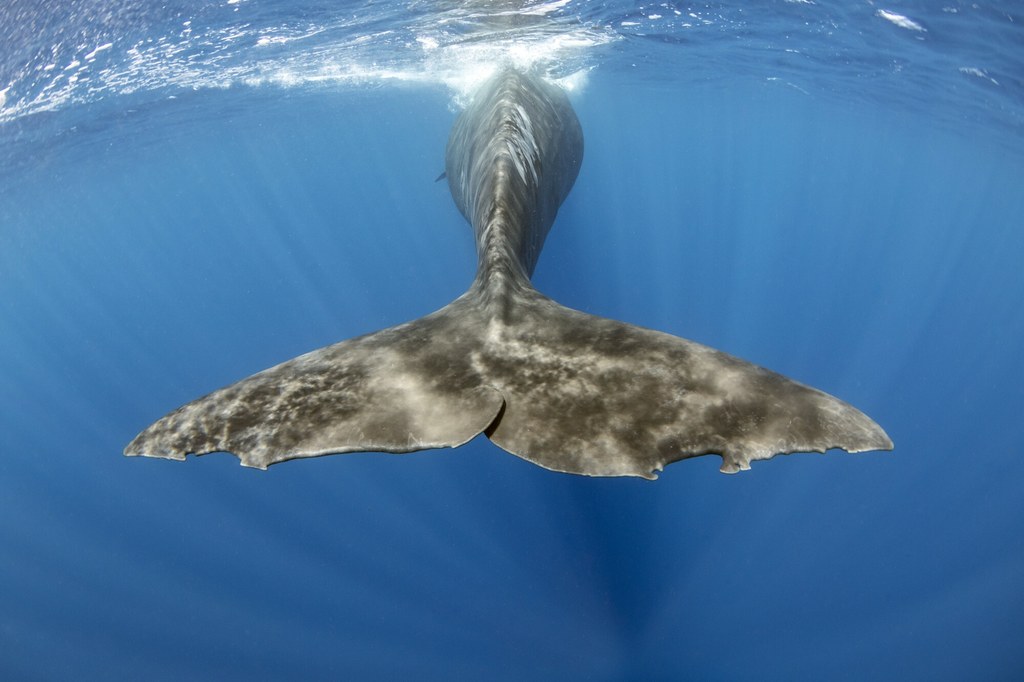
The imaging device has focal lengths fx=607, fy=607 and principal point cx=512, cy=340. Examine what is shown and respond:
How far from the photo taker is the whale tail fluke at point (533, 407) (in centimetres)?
323

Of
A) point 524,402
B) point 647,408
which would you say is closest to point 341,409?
point 524,402

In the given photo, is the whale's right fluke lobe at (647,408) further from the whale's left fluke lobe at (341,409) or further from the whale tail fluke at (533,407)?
the whale's left fluke lobe at (341,409)

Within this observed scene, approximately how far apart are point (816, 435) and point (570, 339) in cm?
168

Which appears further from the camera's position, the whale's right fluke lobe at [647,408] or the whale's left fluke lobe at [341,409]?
the whale's left fluke lobe at [341,409]

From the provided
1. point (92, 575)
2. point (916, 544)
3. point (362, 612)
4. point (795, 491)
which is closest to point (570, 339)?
point (362, 612)

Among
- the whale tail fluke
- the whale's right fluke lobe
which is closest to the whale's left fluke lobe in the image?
the whale tail fluke

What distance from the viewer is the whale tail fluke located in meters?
3.23

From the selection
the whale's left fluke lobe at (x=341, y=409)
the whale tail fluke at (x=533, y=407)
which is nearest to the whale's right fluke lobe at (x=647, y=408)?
the whale tail fluke at (x=533, y=407)

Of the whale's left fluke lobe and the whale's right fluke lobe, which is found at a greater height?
the whale's left fluke lobe

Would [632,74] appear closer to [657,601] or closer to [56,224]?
[657,601]

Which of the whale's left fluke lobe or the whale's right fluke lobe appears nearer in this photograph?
the whale's right fluke lobe

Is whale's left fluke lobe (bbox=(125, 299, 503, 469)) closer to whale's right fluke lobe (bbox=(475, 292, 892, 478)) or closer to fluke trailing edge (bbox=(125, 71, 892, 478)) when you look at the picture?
fluke trailing edge (bbox=(125, 71, 892, 478))

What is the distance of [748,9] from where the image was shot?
15719mm

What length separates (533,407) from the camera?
355cm
